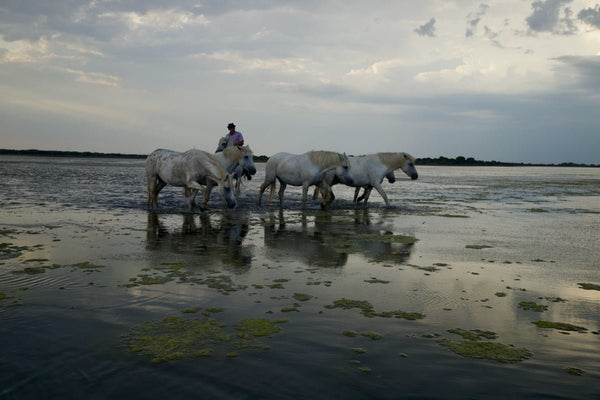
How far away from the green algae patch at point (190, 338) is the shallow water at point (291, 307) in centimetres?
3

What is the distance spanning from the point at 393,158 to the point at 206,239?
1017 centimetres

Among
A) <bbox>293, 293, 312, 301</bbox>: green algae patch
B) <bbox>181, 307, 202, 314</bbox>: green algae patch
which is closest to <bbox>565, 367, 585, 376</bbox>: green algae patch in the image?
<bbox>293, 293, 312, 301</bbox>: green algae patch

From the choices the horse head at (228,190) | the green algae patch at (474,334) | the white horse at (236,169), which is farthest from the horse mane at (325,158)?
the green algae patch at (474,334)

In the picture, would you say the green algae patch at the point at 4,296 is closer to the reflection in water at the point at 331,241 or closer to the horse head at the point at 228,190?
the reflection in water at the point at 331,241

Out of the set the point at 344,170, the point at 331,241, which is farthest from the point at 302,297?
the point at 344,170

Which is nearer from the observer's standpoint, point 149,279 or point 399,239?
point 149,279

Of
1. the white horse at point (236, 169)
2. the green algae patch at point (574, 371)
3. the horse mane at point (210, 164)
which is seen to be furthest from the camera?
the white horse at point (236, 169)

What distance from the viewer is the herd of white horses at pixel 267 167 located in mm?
13258

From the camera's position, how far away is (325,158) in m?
15.6

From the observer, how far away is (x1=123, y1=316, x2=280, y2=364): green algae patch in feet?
11.8

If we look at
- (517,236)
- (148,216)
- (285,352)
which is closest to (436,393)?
(285,352)

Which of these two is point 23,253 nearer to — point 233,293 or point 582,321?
point 233,293

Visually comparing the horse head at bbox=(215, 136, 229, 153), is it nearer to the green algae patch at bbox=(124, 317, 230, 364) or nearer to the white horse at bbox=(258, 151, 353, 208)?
the white horse at bbox=(258, 151, 353, 208)

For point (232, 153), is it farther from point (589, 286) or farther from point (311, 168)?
point (589, 286)
